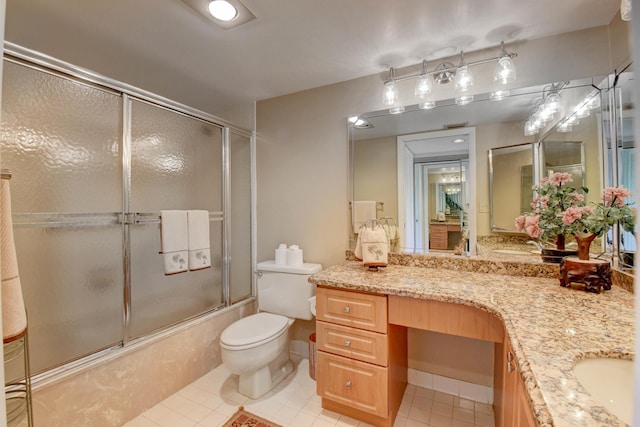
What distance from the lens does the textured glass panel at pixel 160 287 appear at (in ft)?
6.05

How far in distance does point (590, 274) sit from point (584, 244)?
0.15 metres

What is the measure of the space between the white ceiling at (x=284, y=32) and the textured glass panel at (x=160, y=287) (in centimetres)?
112

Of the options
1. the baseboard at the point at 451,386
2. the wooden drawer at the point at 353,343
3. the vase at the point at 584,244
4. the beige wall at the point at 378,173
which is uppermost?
the beige wall at the point at 378,173

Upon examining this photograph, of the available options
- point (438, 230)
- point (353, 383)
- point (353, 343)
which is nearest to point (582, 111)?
point (438, 230)

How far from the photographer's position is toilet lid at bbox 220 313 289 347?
1722mm

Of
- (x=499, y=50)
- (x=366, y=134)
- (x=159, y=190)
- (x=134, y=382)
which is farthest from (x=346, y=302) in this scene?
(x=499, y=50)

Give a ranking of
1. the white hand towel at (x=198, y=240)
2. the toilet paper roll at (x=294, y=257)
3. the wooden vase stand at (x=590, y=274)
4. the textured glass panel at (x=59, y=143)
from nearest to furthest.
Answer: the wooden vase stand at (x=590, y=274)
the textured glass panel at (x=59, y=143)
the white hand towel at (x=198, y=240)
the toilet paper roll at (x=294, y=257)

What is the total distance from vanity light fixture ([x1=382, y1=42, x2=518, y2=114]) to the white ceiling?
0.27ft

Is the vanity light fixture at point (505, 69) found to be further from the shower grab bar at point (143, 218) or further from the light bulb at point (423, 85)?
the shower grab bar at point (143, 218)

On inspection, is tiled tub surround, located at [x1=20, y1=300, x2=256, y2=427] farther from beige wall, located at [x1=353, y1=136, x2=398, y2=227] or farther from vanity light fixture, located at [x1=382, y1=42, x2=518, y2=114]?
vanity light fixture, located at [x1=382, y1=42, x2=518, y2=114]

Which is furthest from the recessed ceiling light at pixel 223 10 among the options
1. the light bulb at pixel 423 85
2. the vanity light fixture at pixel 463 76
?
the vanity light fixture at pixel 463 76

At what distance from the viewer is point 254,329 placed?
189 cm

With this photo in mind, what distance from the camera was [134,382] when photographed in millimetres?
1668

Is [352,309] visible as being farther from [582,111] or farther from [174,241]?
[582,111]
